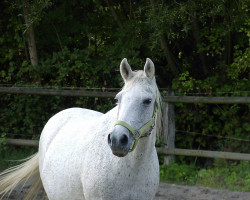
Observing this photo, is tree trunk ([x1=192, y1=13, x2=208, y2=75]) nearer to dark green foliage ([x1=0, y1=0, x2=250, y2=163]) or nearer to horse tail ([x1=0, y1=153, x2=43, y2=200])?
dark green foliage ([x1=0, y1=0, x2=250, y2=163])

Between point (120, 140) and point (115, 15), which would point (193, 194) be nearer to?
point (120, 140)

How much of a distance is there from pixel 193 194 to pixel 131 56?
3.05m

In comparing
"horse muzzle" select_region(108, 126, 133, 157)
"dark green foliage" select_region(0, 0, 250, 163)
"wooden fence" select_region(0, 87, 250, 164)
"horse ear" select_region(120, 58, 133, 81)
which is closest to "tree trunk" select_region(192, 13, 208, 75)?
"dark green foliage" select_region(0, 0, 250, 163)

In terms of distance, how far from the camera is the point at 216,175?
603cm

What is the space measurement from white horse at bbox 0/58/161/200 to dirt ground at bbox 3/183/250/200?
1.93m

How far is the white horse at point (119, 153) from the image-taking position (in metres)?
2.74

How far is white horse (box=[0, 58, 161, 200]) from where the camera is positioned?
8.99 feet

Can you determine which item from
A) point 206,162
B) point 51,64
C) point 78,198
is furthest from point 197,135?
point 78,198

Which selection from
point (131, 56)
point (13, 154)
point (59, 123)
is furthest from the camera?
point (131, 56)

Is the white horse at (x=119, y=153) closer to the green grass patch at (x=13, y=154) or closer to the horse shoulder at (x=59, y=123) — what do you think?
the horse shoulder at (x=59, y=123)

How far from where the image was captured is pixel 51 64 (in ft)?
26.3

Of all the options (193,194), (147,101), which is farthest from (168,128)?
(147,101)

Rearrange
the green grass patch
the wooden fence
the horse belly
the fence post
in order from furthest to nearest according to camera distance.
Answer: the green grass patch → the fence post → the wooden fence → the horse belly

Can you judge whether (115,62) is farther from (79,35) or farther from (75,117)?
(75,117)
